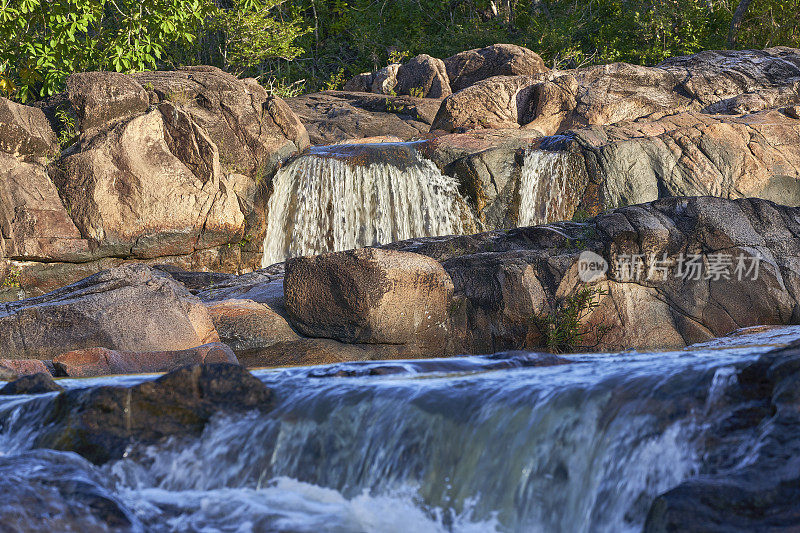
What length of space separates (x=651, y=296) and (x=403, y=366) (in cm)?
419

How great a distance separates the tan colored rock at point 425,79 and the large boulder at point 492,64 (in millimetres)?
296

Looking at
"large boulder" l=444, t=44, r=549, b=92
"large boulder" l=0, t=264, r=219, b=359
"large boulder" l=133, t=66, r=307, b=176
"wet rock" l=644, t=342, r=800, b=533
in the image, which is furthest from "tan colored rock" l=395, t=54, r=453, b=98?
"wet rock" l=644, t=342, r=800, b=533

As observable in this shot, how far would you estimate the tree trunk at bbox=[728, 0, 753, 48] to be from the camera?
71.0 ft

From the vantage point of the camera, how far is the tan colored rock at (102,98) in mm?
13414

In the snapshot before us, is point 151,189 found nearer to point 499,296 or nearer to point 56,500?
point 499,296

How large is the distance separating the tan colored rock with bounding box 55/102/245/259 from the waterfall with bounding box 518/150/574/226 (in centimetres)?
506

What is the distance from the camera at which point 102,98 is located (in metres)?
13.5

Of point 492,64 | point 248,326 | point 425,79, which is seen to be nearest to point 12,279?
point 248,326

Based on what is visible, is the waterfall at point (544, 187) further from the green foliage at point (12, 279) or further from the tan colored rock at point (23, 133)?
the green foliage at point (12, 279)

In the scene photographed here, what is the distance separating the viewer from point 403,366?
579cm

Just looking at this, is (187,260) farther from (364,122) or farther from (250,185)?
(364,122)

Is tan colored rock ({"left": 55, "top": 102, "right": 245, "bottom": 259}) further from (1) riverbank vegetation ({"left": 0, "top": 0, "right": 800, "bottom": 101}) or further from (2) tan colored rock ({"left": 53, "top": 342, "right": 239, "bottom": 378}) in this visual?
(2) tan colored rock ({"left": 53, "top": 342, "right": 239, "bottom": 378})

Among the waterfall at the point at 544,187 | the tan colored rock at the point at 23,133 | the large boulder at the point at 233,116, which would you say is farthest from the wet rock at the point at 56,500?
the large boulder at the point at 233,116

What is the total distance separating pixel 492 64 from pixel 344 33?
8115 mm
